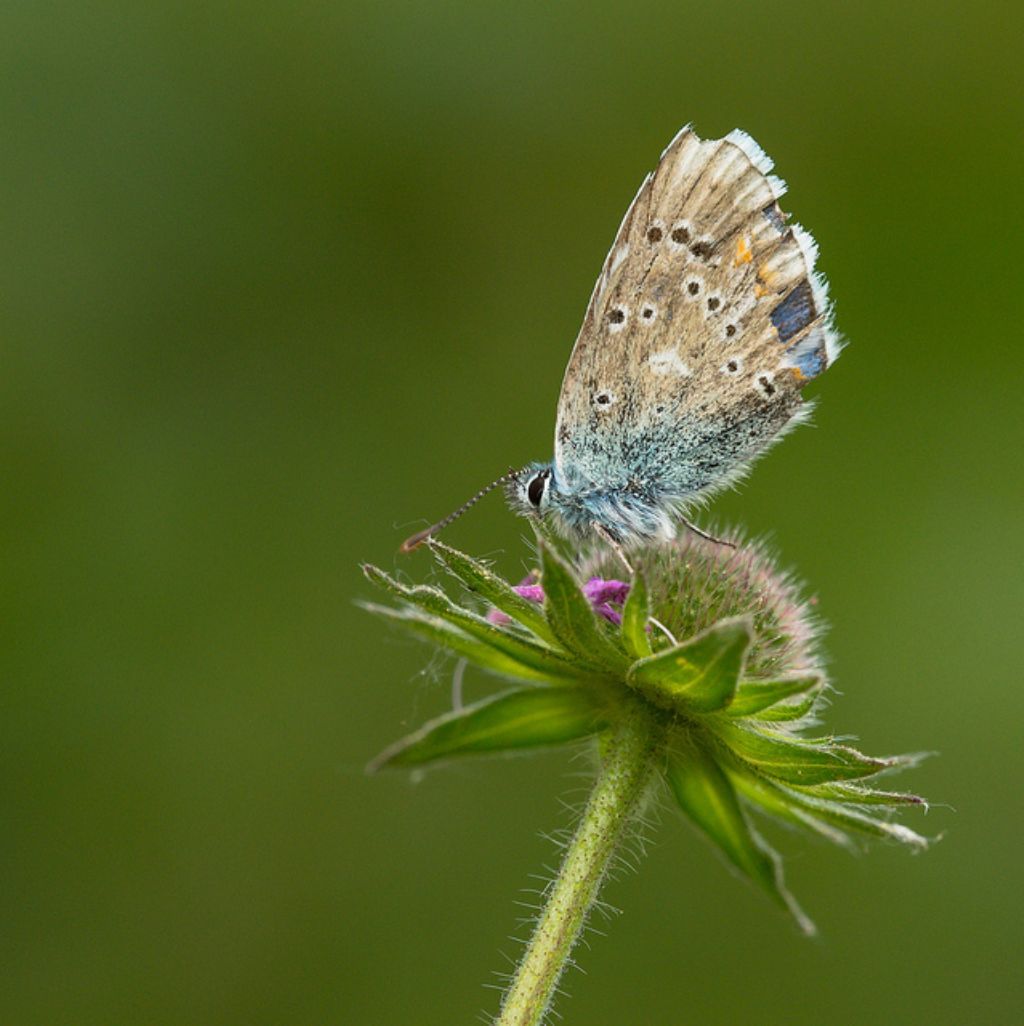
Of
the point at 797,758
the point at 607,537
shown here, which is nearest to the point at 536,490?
the point at 607,537

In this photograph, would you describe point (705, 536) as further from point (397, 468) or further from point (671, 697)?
point (397, 468)

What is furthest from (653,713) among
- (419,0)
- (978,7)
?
(978,7)

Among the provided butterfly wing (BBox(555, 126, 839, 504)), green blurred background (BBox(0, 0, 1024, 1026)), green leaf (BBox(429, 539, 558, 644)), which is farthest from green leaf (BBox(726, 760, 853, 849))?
green blurred background (BBox(0, 0, 1024, 1026))

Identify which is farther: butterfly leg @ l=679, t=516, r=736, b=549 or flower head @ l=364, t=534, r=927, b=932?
butterfly leg @ l=679, t=516, r=736, b=549

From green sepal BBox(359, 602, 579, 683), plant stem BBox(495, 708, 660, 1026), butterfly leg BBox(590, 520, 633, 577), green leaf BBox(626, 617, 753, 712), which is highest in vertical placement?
butterfly leg BBox(590, 520, 633, 577)

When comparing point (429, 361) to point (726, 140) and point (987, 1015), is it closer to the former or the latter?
point (726, 140)

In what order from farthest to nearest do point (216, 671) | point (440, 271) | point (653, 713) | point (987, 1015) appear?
point (440, 271) → point (216, 671) → point (987, 1015) → point (653, 713)

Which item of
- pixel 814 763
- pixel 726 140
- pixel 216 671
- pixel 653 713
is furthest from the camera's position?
pixel 216 671

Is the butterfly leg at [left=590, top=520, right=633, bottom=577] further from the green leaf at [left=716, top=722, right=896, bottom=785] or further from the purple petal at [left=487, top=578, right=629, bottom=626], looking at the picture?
the green leaf at [left=716, top=722, right=896, bottom=785]
